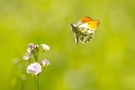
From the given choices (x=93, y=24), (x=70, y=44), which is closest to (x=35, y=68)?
(x=93, y=24)

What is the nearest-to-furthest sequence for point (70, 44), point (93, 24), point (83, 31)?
point (93, 24)
point (83, 31)
point (70, 44)

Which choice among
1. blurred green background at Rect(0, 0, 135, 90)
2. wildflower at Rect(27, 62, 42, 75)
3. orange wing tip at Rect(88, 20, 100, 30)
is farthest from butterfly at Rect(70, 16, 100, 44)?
blurred green background at Rect(0, 0, 135, 90)

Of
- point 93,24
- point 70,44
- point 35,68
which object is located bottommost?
point 35,68

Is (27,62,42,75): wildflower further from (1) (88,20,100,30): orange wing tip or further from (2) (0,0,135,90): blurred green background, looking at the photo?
(2) (0,0,135,90): blurred green background

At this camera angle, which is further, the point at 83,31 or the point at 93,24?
the point at 83,31

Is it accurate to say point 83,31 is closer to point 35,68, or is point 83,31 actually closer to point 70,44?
point 35,68

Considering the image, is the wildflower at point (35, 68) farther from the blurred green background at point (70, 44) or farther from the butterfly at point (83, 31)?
the blurred green background at point (70, 44)

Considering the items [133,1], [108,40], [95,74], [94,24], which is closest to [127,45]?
[108,40]

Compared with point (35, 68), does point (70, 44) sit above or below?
above

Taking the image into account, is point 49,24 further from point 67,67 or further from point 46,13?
point 67,67
